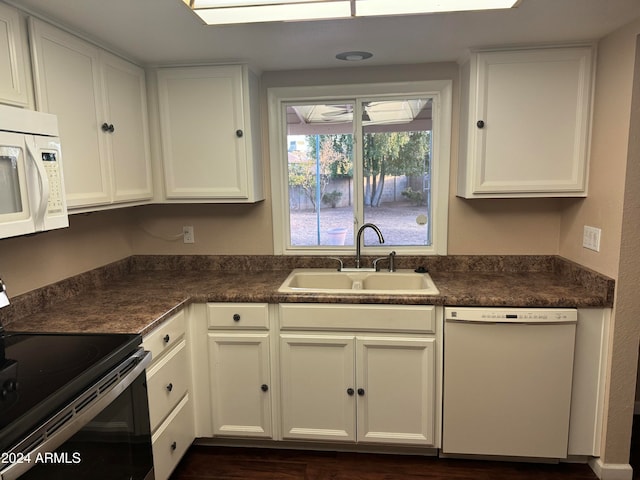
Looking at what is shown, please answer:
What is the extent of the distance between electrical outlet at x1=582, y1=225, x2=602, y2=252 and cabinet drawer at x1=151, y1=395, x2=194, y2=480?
2145mm

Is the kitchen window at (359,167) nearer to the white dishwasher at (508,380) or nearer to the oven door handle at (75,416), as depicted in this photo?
the white dishwasher at (508,380)

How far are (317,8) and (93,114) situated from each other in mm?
1096

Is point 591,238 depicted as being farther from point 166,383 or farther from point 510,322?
point 166,383

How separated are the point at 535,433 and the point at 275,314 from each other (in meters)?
1.38

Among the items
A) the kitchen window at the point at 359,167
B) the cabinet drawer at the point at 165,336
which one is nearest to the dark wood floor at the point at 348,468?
the cabinet drawer at the point at 165,336

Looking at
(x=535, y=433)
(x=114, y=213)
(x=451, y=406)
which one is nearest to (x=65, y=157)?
(x=114, y=213)

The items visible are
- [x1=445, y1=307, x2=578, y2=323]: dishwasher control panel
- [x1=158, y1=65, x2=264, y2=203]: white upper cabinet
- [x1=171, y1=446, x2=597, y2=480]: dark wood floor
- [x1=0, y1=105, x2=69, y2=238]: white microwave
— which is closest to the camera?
[x1=0, y1=105, x2=69, y2=238]: white microwave

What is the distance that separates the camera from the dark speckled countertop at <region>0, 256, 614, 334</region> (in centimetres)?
186

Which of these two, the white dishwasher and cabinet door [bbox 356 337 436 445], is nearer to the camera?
the white dishwasher

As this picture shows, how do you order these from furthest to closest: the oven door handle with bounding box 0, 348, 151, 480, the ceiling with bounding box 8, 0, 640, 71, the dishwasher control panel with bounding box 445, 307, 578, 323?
1. the dishwasher control panel with bounding box 445, 307, 578, 323
2. the ceiling with bounding box 8, 0, 640, 71
3. the oven door handle with bounding box 0, 348, 151, 480

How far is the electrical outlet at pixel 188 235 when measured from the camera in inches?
108

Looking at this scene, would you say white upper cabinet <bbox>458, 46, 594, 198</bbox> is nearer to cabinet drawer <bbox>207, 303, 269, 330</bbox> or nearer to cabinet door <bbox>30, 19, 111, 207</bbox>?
cabinet drawer <bbox>207, 303, 269, 330</bbox>

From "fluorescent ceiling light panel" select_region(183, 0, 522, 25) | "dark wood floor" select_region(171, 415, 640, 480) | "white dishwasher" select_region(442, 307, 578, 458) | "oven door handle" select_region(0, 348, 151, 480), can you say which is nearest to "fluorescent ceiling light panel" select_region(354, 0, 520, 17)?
"fluorescent ceiling light panel" select_region(183, 0, 522, 25)

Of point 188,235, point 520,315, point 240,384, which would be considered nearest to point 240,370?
point 240,384
